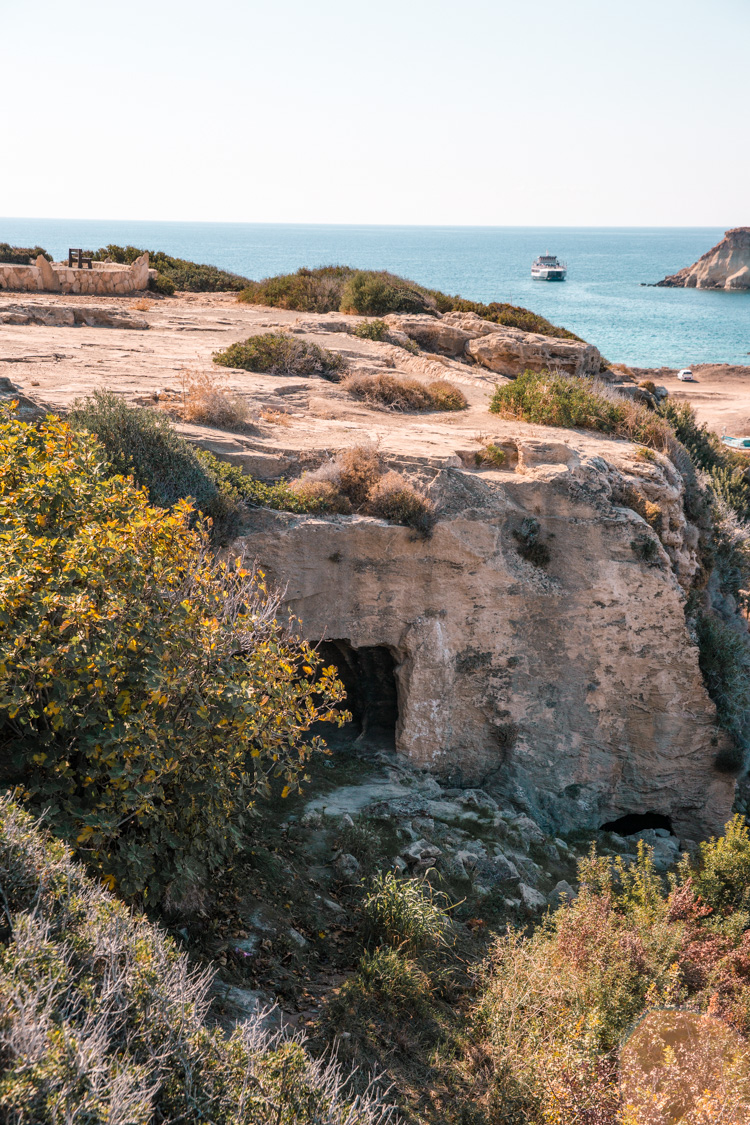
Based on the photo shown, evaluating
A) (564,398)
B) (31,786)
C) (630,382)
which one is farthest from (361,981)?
(630,382)

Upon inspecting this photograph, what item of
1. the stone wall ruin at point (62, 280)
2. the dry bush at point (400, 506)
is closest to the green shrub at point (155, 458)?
the dry bush at point (400, 506)

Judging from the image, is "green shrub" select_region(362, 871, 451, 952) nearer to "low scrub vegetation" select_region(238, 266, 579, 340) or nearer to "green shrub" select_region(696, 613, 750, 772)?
"green shrub" select_region(696, 613, 750, 772)

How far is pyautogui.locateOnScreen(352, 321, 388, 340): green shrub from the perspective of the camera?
848 inches

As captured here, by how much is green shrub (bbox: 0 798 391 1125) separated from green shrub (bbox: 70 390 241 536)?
5.80 meters

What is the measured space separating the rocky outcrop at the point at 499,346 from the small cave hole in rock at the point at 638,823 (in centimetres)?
1267

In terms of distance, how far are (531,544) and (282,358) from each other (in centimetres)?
802

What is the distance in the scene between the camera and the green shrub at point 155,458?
953cm

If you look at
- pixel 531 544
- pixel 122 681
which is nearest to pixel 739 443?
pixel 531 544

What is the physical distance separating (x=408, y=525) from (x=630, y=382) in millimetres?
15447

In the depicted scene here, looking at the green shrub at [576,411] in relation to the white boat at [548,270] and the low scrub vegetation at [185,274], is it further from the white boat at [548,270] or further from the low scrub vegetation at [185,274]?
the white boat at [548,270]

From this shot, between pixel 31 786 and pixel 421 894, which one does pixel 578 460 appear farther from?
pixel 31 786

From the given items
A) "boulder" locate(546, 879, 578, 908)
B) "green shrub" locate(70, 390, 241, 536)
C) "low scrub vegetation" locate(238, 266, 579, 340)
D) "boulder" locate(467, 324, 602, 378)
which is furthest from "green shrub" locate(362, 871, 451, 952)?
"low scrub vegetation" locate(238, 266, 579, 340)

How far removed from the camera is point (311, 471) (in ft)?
37.9

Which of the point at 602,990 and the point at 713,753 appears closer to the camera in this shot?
the point at 602,990
